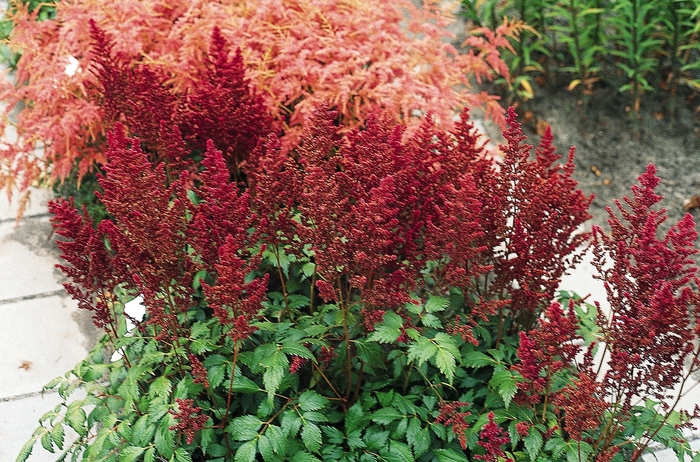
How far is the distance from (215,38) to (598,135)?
103 inches

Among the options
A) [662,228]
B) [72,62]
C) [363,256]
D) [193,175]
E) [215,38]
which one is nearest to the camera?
[363,256]

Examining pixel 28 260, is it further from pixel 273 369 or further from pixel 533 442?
pixel 533 442

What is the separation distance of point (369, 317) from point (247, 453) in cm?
53

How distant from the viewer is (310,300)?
8.71 ft

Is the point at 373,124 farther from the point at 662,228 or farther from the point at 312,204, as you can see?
the point at 662,228

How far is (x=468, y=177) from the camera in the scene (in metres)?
2.16

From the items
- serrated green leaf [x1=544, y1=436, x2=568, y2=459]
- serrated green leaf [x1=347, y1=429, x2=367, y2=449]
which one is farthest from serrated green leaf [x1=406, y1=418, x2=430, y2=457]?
serrated green leaf [x1=544, y1=436, x2=568, y2=459]

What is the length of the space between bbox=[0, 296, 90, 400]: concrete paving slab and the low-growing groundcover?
0.68m

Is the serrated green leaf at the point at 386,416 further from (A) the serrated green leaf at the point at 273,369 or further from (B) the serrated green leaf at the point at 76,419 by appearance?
(B) the serrated green leaf at the point at 76,419

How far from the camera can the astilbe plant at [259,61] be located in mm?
3160

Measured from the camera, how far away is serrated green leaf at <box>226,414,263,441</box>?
221 centimetres

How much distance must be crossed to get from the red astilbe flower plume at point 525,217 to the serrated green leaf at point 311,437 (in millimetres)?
779

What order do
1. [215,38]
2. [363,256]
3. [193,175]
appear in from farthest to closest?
[193,175]
[215,38]
[363,256]

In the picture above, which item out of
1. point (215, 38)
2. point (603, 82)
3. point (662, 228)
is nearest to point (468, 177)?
point (215, 38)
